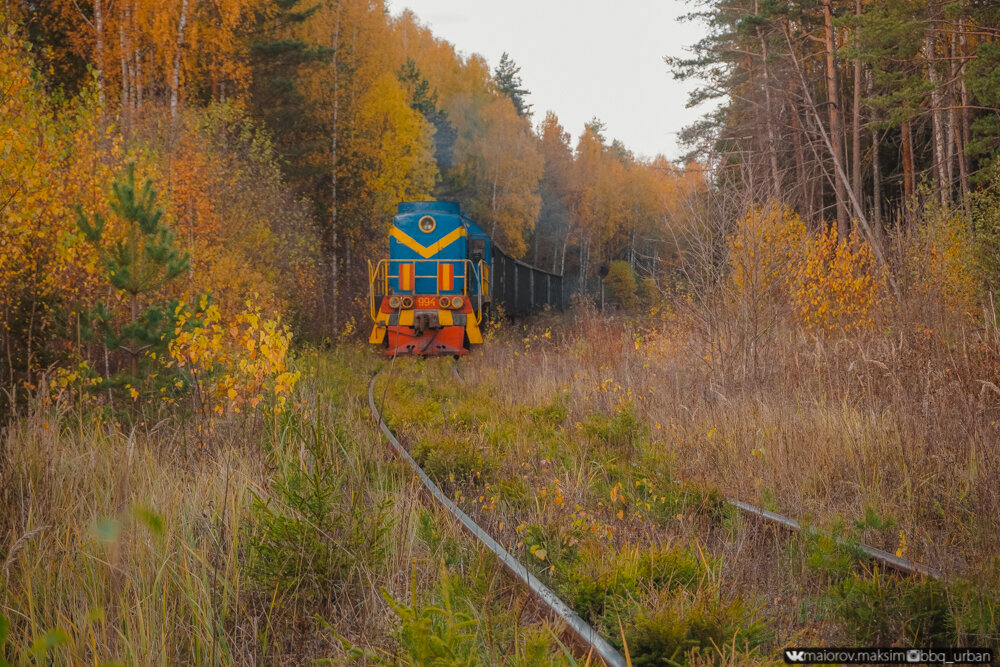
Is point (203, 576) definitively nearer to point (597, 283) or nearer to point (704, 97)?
point (704, 97)

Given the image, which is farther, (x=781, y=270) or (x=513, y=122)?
(x=513, y=122)

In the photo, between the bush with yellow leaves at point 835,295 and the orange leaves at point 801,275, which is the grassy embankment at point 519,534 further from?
the bush with yellow leaves at point 835,295

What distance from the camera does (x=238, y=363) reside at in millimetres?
5461

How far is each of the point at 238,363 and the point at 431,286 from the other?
8.25 m

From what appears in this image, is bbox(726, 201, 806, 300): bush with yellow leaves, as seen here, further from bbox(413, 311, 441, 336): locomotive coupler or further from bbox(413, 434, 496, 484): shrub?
bbox(413, 311, 441, 336): locomotive coupler

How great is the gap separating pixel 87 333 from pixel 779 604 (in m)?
5.56

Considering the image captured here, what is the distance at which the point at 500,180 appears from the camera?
3978 centimetres

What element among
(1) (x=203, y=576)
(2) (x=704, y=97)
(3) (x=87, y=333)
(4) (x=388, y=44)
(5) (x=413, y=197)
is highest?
(4) (x=388, y=44)

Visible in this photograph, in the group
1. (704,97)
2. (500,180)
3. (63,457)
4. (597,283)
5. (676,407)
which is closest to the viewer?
(63,457)

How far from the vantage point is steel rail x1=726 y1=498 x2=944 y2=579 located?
3.15 meters

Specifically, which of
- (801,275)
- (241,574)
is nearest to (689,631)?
(241,574)

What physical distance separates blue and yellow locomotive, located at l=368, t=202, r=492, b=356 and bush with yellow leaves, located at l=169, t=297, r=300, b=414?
6840 millimetres

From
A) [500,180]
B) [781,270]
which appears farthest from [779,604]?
[500,180]

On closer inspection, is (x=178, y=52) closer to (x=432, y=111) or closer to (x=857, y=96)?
(x=857, y=96)
